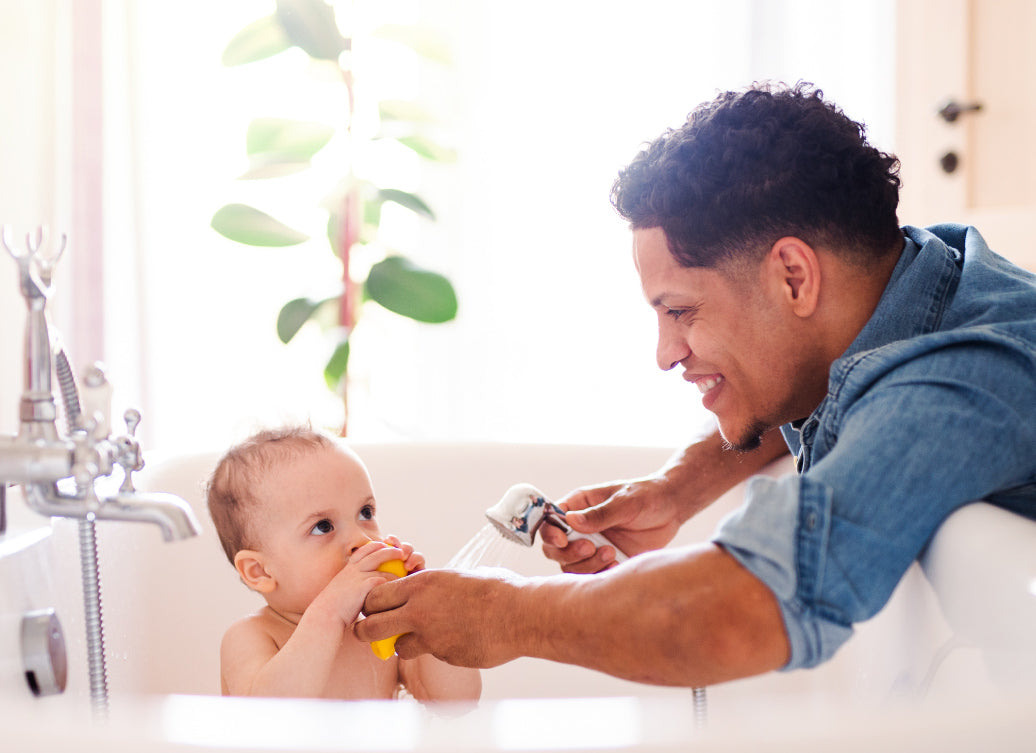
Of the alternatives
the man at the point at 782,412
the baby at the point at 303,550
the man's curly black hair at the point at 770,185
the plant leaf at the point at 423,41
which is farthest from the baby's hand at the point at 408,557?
the plant leaf at the point at 423,41

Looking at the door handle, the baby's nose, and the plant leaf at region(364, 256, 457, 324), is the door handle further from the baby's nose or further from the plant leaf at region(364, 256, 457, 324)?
the baby's nose

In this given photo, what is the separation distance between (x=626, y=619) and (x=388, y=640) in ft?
1.18

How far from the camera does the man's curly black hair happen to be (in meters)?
1.05

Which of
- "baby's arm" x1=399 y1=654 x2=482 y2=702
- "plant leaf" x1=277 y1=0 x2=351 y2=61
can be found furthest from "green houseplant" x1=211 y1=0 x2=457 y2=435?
"baby's arm" x1=399 y1=654 x2=482 y2=702

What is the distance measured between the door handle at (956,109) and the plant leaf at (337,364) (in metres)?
1.52

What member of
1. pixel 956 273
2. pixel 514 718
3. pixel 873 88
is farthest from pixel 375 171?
pixel 514 718

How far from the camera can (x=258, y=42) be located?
2.18 m

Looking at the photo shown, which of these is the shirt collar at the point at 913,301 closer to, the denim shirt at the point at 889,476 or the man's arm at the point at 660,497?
the denim shirt at the point at 889,476

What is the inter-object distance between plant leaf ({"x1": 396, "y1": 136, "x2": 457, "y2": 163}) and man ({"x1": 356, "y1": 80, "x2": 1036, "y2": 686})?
1.12m

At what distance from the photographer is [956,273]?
3.30ft

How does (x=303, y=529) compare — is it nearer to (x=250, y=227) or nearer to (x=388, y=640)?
(x=388, y=640)

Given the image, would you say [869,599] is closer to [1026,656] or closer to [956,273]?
[1026,656]

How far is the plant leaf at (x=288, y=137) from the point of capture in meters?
2.20

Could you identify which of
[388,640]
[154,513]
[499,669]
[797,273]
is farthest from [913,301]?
[499,669]
